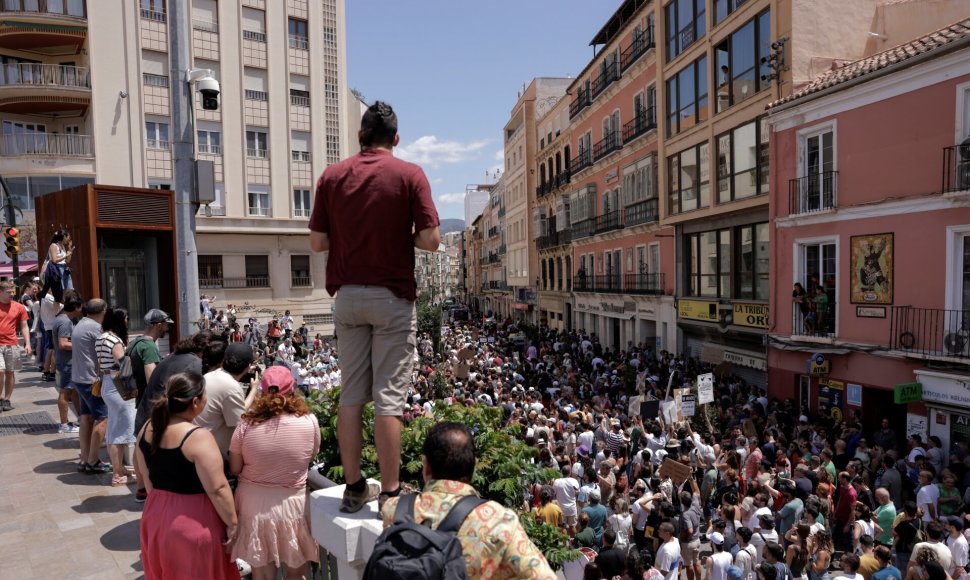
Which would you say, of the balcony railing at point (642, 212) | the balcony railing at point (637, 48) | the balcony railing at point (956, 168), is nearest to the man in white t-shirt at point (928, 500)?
the balcony railing at point (956, 168)

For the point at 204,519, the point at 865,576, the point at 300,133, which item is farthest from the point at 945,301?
the point at 300,133

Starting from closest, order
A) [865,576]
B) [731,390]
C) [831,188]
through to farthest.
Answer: [865,576] → [831,188] → [731,390]

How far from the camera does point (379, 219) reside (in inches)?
125

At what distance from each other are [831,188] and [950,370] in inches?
193

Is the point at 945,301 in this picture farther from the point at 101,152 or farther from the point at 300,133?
the point at 101,152

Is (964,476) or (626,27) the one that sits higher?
(626,27)

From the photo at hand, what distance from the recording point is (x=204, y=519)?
136 inches

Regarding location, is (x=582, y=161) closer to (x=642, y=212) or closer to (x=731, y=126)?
(x=642, y=212)

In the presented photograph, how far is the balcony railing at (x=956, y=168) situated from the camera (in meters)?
12.0

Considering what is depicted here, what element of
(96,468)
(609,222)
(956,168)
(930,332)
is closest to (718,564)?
(96,468)

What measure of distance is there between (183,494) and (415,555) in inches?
68.5

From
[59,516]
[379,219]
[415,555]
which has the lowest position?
[59,516]

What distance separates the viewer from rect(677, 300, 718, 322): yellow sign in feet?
68.9

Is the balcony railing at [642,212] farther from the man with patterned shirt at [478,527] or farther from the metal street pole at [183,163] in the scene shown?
the man with patterned shirt at [478,527]
